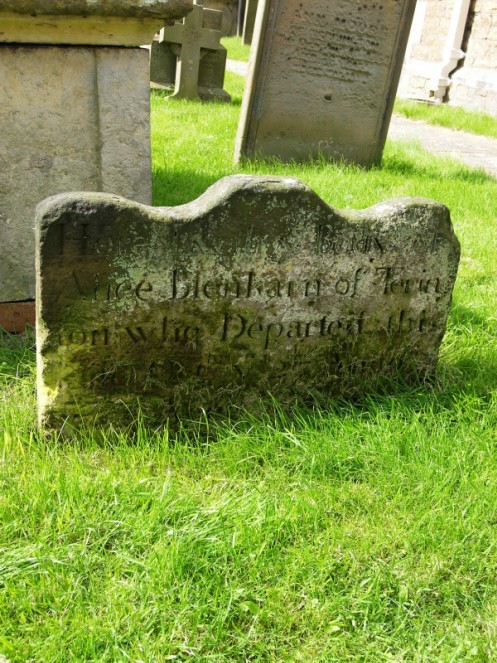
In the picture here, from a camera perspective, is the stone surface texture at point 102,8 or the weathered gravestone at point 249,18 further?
the weathered gravestone at point 249,18

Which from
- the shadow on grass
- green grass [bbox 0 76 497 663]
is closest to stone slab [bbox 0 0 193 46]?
green grass [bbox 0 76 497 663]

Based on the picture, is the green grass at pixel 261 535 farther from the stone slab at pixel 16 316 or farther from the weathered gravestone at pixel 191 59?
the weathered gravestone at pixel 191 59


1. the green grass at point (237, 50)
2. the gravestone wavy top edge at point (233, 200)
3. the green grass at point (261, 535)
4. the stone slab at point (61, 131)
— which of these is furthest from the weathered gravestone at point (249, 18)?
the green grass at point (261, 535)

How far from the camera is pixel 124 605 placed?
183 centimetres

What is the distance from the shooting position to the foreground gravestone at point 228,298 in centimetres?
232

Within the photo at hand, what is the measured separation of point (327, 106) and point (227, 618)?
518 centimetres

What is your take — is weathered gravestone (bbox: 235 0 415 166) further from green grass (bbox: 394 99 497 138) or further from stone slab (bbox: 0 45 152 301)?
green grass (bbox: 394 99 497 138)

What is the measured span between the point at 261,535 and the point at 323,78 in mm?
4891

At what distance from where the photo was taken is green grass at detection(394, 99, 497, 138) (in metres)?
9.53

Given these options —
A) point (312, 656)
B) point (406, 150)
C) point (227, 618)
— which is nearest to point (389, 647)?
point (312, 656)

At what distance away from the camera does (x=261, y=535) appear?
209cm

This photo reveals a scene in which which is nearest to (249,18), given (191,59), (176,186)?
(191,59)

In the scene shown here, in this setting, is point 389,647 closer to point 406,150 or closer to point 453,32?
point 406,150

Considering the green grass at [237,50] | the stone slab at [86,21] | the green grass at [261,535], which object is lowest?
the green grass at [237,50]
